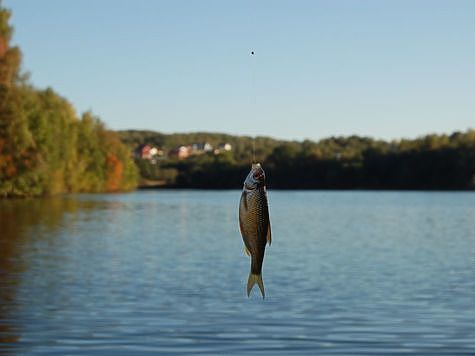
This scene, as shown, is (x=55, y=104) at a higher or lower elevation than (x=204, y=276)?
higher

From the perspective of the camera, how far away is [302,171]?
6964 inches

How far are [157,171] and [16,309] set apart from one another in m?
173

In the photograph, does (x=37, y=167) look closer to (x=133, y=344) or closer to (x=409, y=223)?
(x=409, y=223)

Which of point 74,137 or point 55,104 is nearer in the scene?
point 55,104

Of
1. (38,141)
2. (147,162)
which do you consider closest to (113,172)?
(38,141)

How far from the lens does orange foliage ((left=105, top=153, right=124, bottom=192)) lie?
429ft

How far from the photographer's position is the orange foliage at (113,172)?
131 metres

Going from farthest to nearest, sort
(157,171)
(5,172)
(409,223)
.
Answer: (157,171) → (5,172) → (409,223)

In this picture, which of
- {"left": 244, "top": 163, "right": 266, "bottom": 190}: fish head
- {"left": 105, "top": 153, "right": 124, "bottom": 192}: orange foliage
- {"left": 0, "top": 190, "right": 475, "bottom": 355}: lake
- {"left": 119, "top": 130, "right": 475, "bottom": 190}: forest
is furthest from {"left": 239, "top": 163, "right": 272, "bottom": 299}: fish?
{"left": 119, "top": 130, "right": 475, "bottom": 190}: forest

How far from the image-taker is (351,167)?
172 metres

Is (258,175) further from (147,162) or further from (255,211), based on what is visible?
(147,162)

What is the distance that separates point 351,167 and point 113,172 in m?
54.4

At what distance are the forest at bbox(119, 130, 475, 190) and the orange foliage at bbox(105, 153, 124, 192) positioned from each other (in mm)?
21479

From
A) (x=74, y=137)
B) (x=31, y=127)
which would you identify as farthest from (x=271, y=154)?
(x=31, y=127)
